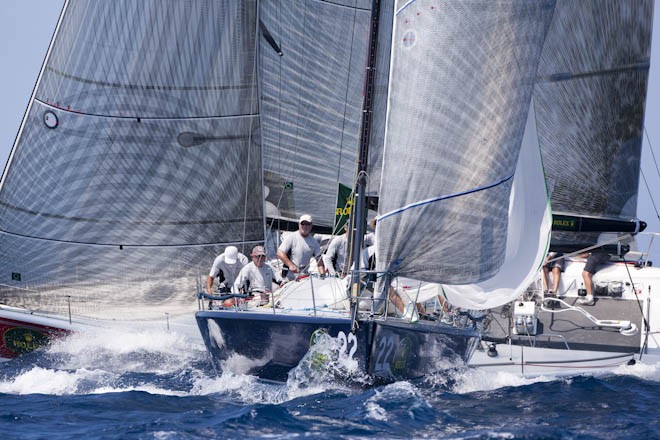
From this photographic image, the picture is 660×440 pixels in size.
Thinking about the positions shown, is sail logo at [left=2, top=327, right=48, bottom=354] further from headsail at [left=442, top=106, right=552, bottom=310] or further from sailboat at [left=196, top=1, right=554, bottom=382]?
headsail at [left=442, top=106, right=552, bottom=310]

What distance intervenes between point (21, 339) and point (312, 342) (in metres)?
4.89

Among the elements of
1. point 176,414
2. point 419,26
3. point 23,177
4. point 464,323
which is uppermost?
point 419,26

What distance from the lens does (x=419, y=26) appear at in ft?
32.6

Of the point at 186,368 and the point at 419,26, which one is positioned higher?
the point at 419,26

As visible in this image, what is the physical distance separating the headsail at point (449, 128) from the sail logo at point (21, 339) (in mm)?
5280

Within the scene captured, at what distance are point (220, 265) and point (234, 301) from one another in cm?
133

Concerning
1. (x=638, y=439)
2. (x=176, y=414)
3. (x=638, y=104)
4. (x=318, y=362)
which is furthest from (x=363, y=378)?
(x=638, y=104)

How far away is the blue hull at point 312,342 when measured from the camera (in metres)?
9.86

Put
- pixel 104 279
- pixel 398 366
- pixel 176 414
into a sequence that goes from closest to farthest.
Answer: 1. pixel 176 414
2. pixel 398 366
3. pixel 104 279

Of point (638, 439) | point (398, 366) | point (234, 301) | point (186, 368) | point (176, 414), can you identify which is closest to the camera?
point (638, 439)

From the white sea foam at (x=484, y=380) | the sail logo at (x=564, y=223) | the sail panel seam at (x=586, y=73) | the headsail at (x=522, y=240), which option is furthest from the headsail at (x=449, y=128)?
the sail panel seam at (x=586, y=73)

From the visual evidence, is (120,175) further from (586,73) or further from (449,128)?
(586,73)

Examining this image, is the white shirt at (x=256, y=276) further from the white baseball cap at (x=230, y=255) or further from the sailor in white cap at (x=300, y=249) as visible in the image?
the sailor in white cap at (x=300, y=249)

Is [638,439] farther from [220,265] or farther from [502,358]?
[220,265]
